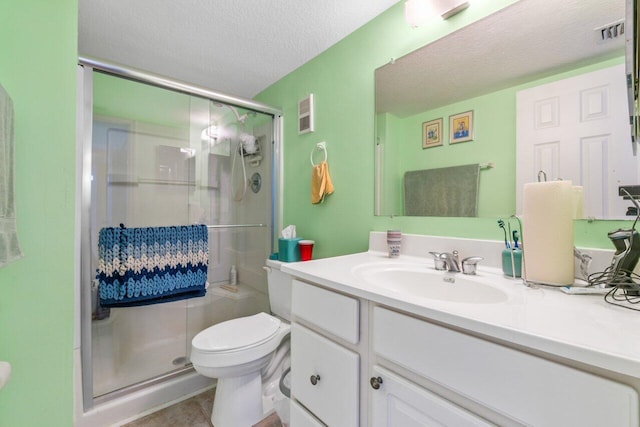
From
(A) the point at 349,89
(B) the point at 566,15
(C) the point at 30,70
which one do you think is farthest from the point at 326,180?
(C) the point at 30,70

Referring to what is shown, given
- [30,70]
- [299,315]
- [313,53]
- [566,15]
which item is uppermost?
[313,53]

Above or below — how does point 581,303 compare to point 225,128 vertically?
below

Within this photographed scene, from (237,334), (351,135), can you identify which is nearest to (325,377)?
(237,334)

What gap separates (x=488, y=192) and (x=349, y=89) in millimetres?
949

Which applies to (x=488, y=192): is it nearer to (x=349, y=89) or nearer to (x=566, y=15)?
(x=566, y=15)

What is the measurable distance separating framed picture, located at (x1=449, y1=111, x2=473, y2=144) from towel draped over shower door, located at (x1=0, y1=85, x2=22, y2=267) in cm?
152

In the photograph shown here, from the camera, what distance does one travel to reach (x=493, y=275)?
35.8 inches

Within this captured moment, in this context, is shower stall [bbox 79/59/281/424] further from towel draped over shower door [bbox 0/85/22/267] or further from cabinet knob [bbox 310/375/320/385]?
cabinet knob [bbox 310/375/320/385]

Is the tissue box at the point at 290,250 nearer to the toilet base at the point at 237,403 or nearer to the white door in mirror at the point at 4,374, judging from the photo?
the toilet base at the point at 237,403

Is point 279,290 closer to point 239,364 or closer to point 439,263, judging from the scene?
point 239,364

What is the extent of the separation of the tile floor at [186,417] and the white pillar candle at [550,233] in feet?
4.62

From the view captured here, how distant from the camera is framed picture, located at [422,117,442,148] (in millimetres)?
1156

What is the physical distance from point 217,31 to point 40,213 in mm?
1245

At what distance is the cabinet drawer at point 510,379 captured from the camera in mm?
400
